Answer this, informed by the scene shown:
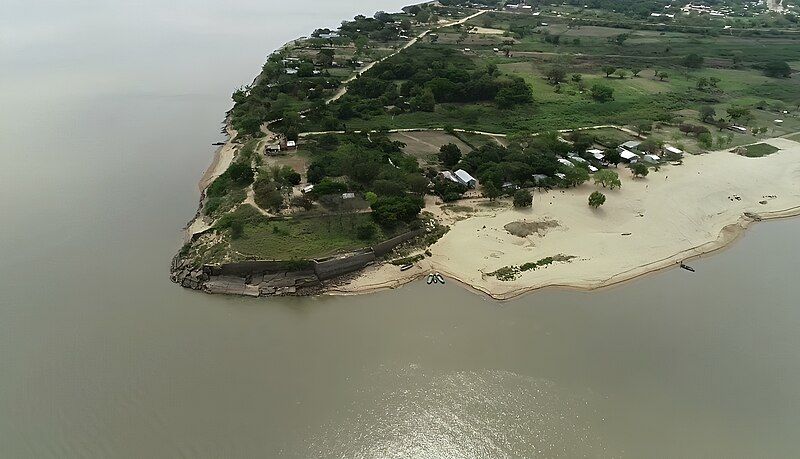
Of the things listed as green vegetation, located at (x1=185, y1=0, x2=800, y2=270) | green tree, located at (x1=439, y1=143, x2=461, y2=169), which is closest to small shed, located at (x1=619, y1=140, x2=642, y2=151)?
green vegetation, located at (x1=185, y1=0, x2=800, y2=270)

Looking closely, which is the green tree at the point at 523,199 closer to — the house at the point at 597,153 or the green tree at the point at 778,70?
the house at the point at 597,153

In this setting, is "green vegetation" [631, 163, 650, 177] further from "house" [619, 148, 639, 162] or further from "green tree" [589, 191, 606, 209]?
"green tree" [589, 191, 606, 209]

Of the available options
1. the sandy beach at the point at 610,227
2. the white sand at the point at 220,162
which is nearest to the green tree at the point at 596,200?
the sandy beach at the point at 610,227

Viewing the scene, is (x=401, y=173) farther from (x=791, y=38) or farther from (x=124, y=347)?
(x=791, y=38)

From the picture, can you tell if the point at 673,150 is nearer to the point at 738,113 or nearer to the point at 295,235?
the point at 738,113

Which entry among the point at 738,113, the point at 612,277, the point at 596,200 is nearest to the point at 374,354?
the point at 612,277
